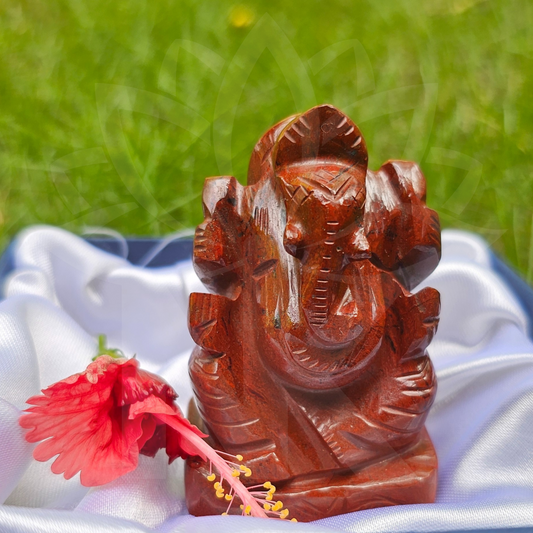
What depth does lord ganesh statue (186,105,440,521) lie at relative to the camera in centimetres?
90

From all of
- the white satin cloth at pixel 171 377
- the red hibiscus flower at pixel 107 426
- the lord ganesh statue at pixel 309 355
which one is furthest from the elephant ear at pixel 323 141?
the white satin cloth at pixel 171 377

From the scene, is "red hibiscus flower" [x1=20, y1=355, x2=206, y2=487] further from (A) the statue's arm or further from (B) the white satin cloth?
(A) the statue's arm

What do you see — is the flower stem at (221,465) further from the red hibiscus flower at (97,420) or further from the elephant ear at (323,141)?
the elephant ear at (323,141)

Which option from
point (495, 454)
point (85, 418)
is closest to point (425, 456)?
point (495, 454)

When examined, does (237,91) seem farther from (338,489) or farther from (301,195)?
(338,489)

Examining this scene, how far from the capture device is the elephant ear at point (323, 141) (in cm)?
83

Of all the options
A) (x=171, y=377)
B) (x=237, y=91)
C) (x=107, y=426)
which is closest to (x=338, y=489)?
(x=107, y=426)

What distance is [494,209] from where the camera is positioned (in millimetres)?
1495

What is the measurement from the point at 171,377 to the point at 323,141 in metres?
0.67

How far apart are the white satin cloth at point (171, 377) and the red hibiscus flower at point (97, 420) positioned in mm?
66

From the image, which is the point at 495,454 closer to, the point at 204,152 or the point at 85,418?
the point at 85,418

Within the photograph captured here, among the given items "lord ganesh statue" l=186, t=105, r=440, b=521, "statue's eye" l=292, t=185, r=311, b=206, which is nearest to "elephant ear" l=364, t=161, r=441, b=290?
"lord ganesh statue" l=186, t=105, r=440, b=521

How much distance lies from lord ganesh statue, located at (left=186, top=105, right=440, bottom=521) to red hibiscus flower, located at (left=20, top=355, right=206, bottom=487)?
0.31 ft

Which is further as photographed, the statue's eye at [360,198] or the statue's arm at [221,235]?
the statue's arm at [221,235]
